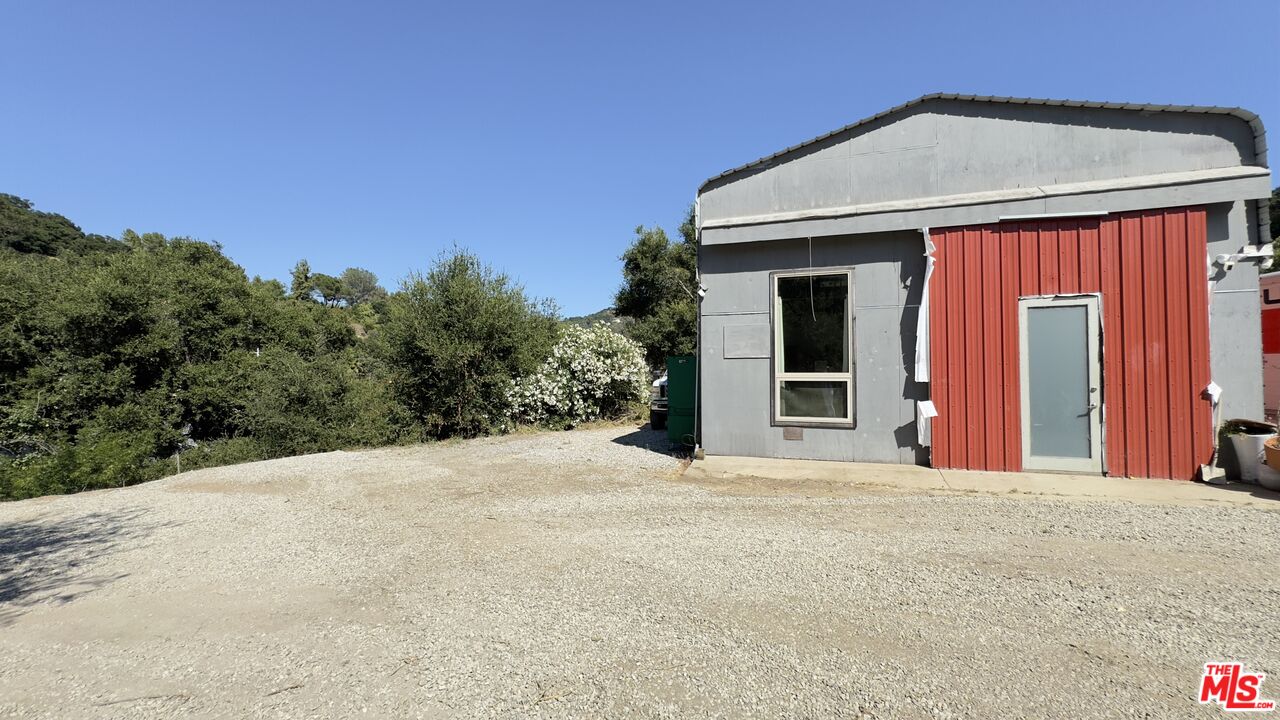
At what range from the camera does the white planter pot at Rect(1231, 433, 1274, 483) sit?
17.4 feet

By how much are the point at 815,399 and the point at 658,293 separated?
18746 mm

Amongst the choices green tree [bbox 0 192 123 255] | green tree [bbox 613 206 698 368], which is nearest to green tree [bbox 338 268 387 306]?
green tree [bbox 0 192 123 255]

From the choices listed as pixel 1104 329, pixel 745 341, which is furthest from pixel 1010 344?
pixel 745 341

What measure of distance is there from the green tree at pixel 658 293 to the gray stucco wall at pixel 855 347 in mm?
14127

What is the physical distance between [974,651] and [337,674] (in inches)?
116

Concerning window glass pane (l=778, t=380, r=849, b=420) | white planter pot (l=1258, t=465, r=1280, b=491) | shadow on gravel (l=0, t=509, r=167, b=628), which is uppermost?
window glass pane (l=778, t=380, r=849, b=420)

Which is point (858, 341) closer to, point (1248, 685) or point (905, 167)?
point (905, 167)

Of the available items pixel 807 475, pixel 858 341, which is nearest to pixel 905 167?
pixel 858 341

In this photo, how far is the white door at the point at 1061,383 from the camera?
19.7 feet

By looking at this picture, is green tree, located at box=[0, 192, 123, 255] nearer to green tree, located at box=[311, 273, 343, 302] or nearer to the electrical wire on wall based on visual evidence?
green tree, located at box=[311, 273, 343, 302]

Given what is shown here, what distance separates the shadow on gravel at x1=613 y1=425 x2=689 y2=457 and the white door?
14.6ft

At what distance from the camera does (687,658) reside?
8.23 ft

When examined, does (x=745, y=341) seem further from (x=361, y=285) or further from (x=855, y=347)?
(x=361, y=285)

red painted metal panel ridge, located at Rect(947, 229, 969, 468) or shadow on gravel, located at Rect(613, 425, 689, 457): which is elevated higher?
red painted metal panel ridge, located at Rect(947, 229, 969, 468)
